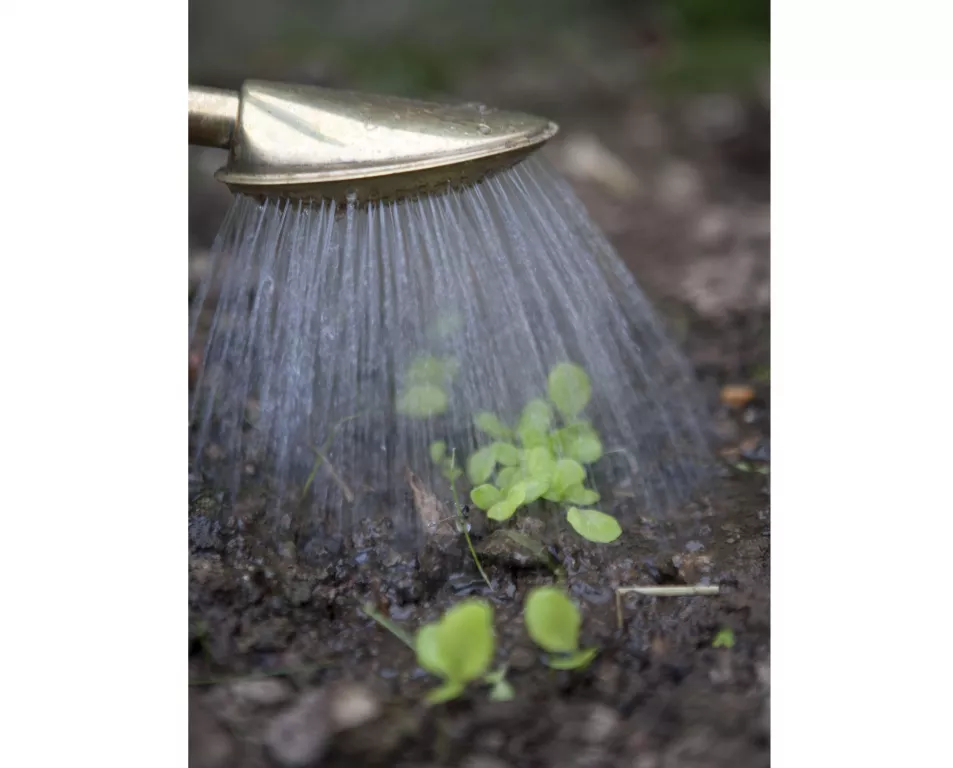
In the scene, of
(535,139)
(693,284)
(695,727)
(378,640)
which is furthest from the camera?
(693,284)

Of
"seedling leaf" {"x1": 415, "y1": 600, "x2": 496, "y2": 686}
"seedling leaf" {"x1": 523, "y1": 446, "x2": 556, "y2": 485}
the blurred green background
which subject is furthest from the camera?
the blurred green background

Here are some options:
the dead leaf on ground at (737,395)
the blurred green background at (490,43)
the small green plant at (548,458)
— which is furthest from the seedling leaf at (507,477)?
the blurred green background at (490,43)

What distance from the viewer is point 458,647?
675 mm

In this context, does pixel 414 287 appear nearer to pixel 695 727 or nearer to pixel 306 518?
pixel 306 518

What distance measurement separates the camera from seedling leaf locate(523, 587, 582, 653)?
70 centimetres

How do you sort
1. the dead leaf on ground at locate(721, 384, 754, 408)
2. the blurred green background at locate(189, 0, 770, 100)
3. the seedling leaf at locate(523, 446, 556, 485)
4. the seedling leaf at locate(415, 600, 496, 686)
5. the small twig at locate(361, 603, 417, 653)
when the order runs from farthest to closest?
the blurred green background at locate(189, 0, 770, 100) < the dead leaf on ground at locate(721, 384, 754, 408) < the seedling leaf at locate(523, 446, 556, 485) < the small twig at locate(361, 603, 417, 653) < the seedling leaf at locate(415, 600, 496, 686)

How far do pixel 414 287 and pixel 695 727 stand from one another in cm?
49

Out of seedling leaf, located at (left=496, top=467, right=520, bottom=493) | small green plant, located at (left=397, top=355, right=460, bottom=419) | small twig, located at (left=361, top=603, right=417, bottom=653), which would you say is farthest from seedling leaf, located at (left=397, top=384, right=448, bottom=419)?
small twig, located at (left=361, top=603, right=417, bottom=653)

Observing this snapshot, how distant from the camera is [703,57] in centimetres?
186

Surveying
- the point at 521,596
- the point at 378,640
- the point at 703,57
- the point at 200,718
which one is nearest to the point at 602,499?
the point at 521,596

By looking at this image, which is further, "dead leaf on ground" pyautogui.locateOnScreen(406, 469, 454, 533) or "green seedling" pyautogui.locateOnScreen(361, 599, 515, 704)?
"dead leaf on ground" pyautogui.locateOnScreen(406, 469, 454, 533)


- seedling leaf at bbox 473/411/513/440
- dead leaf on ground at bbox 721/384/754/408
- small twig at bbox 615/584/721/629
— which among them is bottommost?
small twig at bbox 615/584/721/629

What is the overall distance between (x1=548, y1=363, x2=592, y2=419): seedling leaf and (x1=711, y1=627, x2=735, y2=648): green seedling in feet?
0.89

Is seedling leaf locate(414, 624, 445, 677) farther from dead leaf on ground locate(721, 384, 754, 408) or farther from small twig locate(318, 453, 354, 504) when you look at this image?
dead leaf on ground locate(721, 384, 754, 408)
